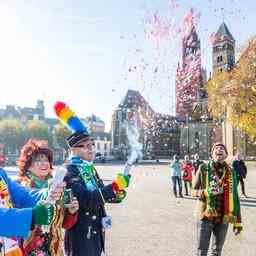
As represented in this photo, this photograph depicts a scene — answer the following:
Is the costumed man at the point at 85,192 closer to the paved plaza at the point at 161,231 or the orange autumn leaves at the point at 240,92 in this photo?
the paved plaza at the point at 161,231

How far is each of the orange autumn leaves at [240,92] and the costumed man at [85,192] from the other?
95.1ft

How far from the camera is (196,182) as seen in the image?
6.72 metres

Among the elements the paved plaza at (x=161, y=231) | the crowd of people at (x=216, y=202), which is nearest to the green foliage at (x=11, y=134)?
the paved plaza at (x=161, y=231)

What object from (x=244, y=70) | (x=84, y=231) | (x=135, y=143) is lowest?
(x=84, y=231)

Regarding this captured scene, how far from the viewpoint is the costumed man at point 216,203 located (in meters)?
6.37

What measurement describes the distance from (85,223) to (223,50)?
84180 mm

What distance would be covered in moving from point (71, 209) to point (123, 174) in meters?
0.85

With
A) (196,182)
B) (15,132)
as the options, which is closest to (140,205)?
(196,182)

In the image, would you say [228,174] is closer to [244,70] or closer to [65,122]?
[65,122]

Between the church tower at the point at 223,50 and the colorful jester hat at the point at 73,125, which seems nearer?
the colorful jester hat at the point at 73,125

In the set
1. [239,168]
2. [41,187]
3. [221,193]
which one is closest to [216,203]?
[221,193]

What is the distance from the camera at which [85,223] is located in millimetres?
4504

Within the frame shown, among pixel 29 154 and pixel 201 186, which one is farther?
pixel 201 186

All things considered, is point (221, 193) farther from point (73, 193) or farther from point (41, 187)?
point (41, 187)
